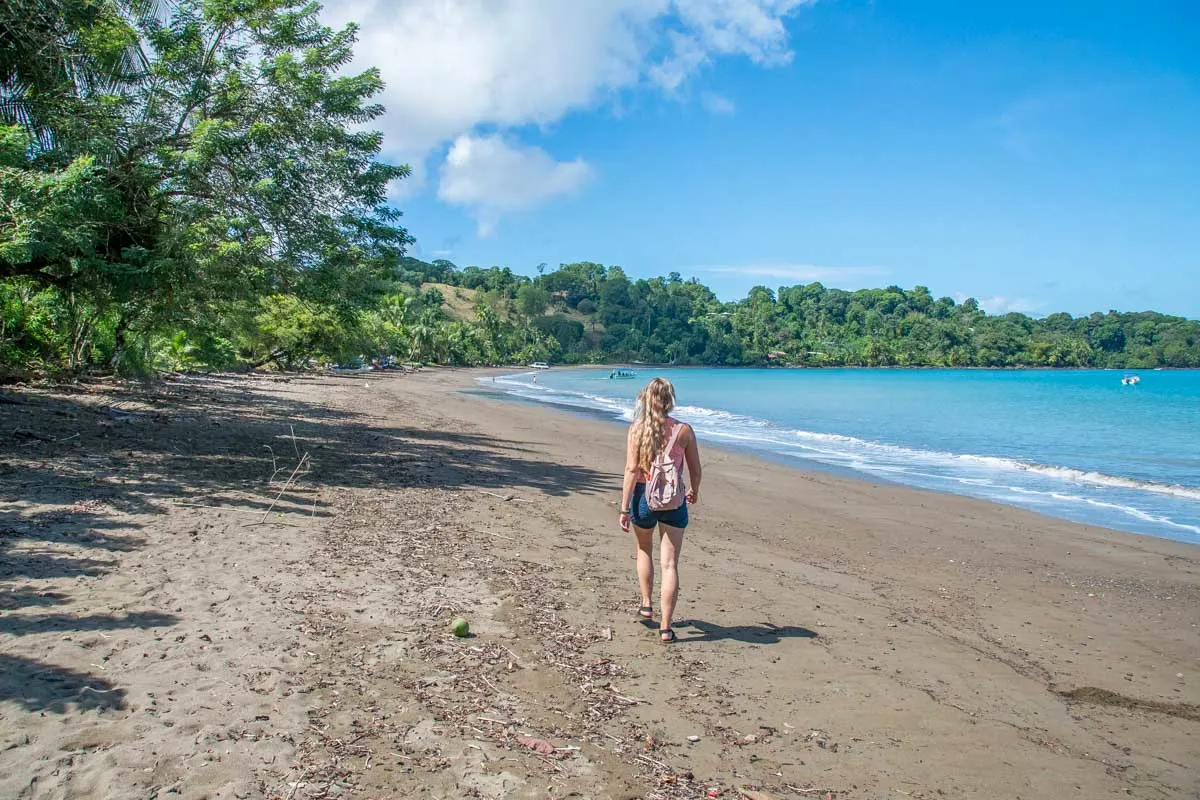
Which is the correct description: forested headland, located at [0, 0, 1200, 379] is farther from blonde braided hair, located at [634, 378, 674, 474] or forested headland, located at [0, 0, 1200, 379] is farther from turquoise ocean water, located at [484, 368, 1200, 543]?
turquoise ocean water, located at [484, 368, 1200, 543]

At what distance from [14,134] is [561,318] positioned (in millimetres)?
169446

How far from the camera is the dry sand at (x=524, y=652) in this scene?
11.5 feet

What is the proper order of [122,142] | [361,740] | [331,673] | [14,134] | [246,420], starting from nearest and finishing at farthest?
1. [361,740]
2. [331,673]
3. [14,134]
4. [122,142]
5. [246,420]

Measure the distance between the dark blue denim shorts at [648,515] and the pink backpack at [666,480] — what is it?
9 centimetres

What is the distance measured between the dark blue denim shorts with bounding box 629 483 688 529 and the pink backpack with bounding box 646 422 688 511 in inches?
3.5

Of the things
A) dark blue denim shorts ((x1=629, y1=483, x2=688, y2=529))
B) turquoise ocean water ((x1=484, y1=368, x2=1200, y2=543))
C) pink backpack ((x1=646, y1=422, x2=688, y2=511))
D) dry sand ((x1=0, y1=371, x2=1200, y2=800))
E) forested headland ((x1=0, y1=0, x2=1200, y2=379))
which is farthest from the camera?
turquoise ocean water ((x1=484, y1=368, x2=1200, y2=543))

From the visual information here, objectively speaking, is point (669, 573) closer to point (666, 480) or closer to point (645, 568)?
point (645, 568)

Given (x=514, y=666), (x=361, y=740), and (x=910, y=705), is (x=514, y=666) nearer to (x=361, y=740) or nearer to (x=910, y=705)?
(x=361, y=740)

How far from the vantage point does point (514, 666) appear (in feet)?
15.2

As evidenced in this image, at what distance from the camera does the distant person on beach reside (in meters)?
5.18

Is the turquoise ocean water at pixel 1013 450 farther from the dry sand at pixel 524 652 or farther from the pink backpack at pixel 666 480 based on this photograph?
the pink backpack at pixel 666 480

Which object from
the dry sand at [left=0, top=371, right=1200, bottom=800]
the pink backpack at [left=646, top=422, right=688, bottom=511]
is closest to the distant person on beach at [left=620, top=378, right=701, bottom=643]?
the pink backpack at [left=646, top=422, right=688, bottom=511]

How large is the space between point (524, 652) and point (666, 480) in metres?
1.47

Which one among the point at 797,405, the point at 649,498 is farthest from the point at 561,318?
the point at 649,498
